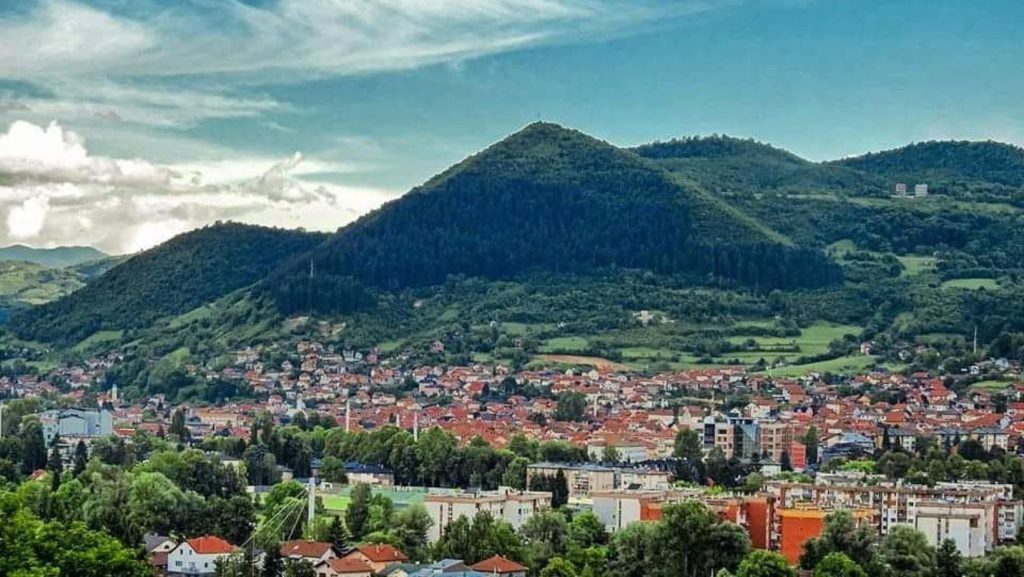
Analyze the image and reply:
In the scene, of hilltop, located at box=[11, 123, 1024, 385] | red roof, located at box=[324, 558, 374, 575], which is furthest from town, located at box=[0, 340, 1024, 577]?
hilltop, located at box=[11, 123, 1024, 385]

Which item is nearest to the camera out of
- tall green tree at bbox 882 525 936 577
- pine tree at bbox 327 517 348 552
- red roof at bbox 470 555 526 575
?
red roof at bbox 470 555 526 575

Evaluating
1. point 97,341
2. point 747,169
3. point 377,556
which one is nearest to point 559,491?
point 377,556

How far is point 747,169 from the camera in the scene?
148 metres

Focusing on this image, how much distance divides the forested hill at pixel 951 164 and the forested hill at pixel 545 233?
2622 cm

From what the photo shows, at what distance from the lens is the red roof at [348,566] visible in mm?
41594

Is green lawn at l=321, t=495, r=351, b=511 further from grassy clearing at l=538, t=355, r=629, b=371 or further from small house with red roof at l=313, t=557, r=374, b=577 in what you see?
grassy clearing at l=538, t=355, r=629, b=371

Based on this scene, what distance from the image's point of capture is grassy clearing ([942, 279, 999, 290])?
353ft

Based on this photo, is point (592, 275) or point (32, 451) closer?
point (32, 451)

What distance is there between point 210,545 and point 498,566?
7.61 m

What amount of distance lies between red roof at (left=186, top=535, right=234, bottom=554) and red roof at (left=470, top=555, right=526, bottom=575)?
6.61 meters

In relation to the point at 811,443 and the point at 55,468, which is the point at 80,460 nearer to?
the point at 55,468

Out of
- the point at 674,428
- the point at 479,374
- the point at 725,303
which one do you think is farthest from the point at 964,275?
the point at 674,428

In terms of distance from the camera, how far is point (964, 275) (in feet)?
367

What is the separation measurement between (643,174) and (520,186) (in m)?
9.07
